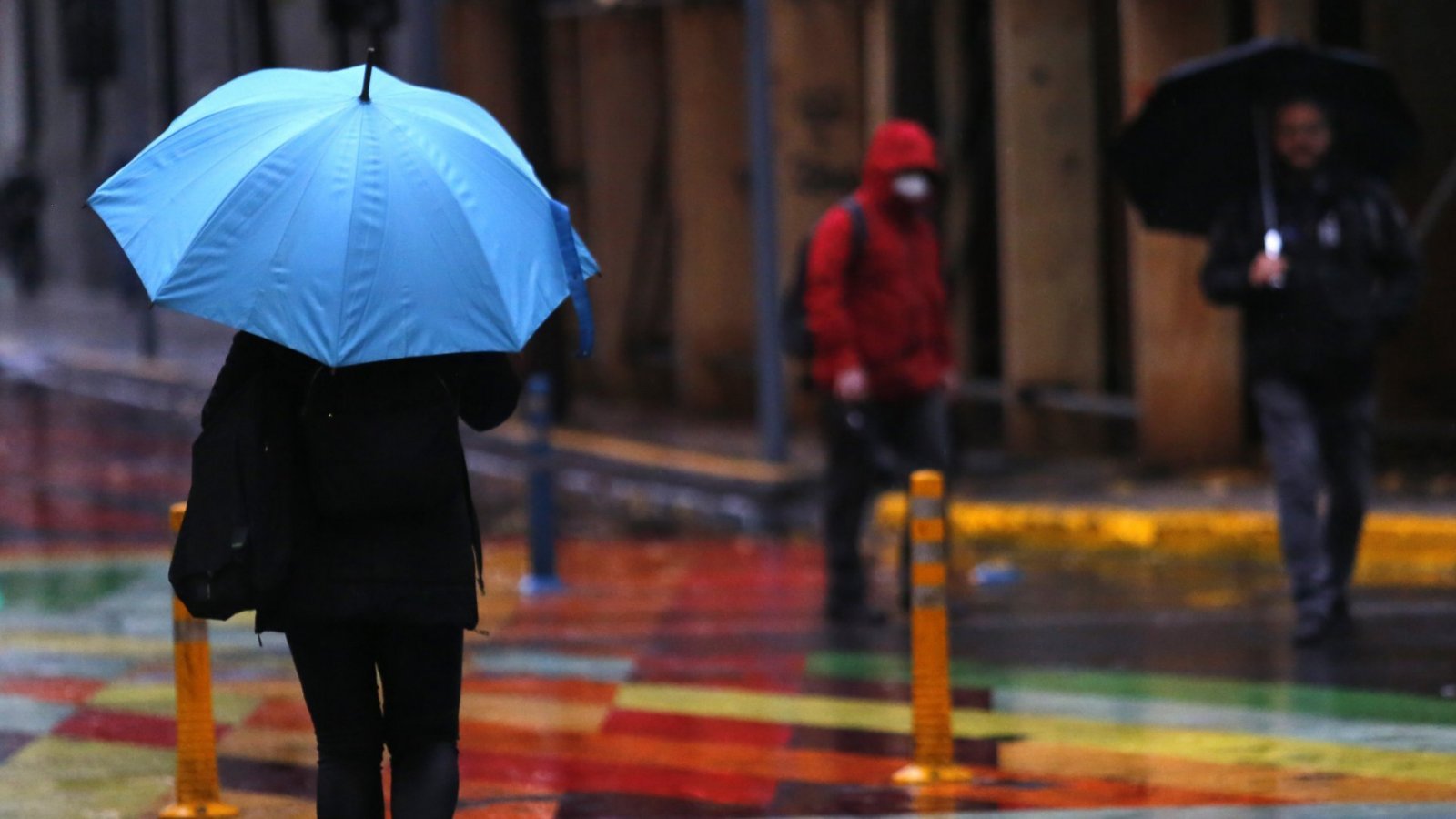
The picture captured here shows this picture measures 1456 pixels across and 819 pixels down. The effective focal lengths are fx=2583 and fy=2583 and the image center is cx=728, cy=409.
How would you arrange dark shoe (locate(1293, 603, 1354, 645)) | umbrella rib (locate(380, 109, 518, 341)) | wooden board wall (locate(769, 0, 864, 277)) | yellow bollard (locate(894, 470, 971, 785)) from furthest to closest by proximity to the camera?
wooden board wall (locate(769, 0, 864, 277)), dark shoe (locate(1293, 603, 1354, 645)), yellow bollard (locate(894, 470, 971, 785)), umbrella rib (locate(380, 109, 518, 341))

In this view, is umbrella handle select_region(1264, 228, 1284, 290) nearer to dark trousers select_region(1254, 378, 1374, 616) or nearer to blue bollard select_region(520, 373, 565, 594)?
dark trousers select_region(1254, 378, 1374, 616)

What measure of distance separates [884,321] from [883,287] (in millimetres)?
136

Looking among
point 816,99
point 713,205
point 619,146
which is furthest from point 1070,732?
point 619,146

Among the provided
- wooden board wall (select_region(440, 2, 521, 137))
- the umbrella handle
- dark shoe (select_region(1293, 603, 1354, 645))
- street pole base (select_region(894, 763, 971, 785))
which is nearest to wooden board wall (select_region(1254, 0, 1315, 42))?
the umbrella handle

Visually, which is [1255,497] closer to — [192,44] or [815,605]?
[815,605]

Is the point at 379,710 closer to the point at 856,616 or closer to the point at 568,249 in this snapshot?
the point at 568,249

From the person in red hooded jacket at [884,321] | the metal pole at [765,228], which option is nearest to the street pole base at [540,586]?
the person in red hooded jacket at [884,321]

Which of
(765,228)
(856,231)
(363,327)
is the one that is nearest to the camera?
(363,327)

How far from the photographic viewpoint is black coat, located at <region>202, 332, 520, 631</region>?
4746 mm

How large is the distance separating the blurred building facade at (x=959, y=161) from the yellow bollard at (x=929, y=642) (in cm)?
763

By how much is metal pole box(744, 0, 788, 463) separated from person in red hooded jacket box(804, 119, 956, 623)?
15.6 feet

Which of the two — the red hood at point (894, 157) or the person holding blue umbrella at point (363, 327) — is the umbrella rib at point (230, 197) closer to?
the person holding blue umbrella at point (363, 327)

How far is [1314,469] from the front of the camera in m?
9.30

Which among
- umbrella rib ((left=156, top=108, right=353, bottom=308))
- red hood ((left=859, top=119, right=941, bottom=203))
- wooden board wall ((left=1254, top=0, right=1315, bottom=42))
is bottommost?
red hood ((left=859, top=119, right=941, bottom=203))
